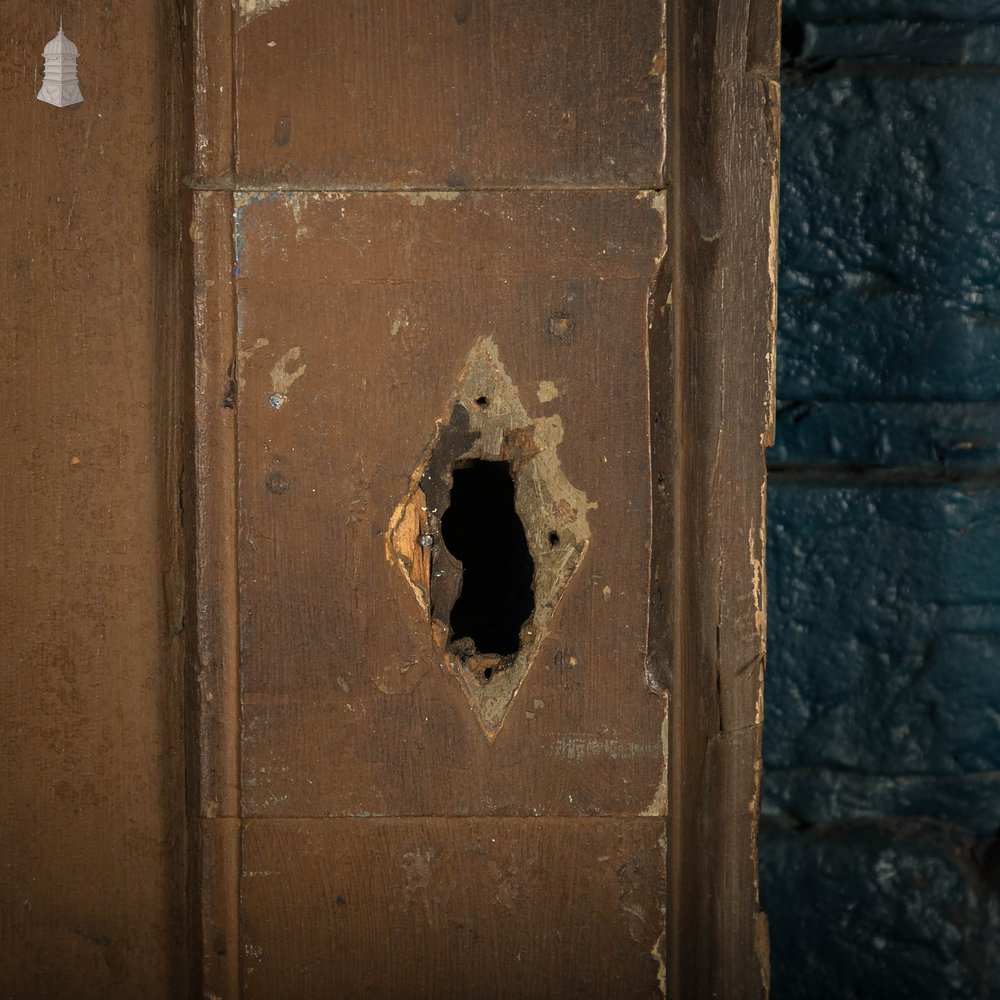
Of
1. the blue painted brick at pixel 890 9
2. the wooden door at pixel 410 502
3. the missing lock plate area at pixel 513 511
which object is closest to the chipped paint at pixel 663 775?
the wooden door at pixel 410 502

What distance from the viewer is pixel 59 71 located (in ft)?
2.30

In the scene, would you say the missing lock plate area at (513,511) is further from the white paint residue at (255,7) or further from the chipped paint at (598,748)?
the white paint residue at (255,7)

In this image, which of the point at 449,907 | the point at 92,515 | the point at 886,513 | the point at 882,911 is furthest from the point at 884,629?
the point at 92,515

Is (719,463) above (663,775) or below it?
above

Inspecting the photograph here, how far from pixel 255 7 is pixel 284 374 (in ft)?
0.89

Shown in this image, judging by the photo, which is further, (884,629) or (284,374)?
(884,629)

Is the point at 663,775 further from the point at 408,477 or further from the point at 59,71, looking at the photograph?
the point at 59,71

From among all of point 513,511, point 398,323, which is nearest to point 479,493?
point 513,511

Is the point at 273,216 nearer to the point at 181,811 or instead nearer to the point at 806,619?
the point at 181,811

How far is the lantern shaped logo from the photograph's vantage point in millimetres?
701

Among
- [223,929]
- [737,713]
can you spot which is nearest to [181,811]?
[223,929]

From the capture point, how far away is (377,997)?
2.38ft

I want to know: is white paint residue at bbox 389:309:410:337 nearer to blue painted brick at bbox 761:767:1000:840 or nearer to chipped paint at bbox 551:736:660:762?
chipped paint at bbox 551:736:660:762

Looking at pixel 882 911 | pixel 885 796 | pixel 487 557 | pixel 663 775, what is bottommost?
pixel 882 911
